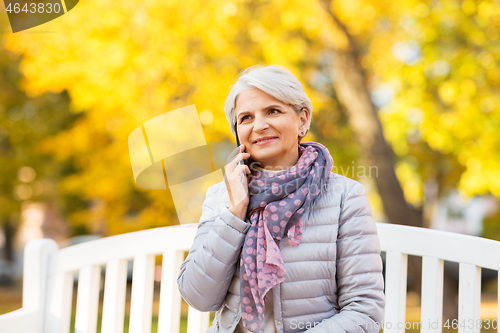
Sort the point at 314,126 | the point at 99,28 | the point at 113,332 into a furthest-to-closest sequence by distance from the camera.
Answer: the point at 314,126 → the point at 99,28 → the point at 113,332

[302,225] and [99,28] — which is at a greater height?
[99,28]

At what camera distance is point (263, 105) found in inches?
68.5

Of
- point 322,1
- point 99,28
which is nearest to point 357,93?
point 322,1

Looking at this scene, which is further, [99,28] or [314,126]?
[314,126]

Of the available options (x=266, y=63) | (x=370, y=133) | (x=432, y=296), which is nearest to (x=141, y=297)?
(x=432, y=296)

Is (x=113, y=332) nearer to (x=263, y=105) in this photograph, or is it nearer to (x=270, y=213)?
(x=270, y=213)

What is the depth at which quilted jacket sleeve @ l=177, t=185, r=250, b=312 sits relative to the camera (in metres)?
1.67

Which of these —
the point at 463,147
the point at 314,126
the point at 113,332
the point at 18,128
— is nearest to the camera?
the point at 113,332

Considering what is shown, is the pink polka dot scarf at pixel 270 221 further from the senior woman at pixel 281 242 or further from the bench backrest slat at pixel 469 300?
the bench backrest slat at pixel 469 300

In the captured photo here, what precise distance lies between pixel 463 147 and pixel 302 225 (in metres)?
4.52

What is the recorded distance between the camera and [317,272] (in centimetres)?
166

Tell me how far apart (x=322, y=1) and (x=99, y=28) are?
266 centimetres

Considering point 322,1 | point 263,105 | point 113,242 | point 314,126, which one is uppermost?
point 322,1

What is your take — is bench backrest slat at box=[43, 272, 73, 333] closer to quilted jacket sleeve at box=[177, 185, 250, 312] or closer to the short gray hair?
quilted jacket sleeve at box=[177, 185, 250, 312]
